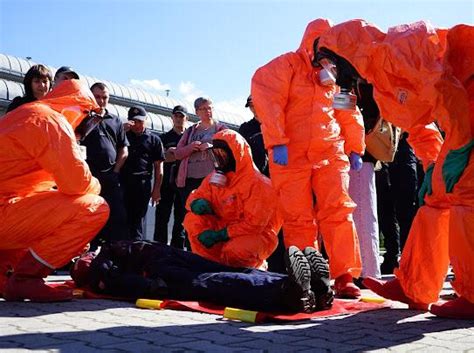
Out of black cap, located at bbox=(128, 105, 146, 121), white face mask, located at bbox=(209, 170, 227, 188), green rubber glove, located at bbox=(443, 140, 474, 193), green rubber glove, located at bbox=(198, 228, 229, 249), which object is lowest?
green rubber glove, located at bbox=(198, 228, 229, 249)

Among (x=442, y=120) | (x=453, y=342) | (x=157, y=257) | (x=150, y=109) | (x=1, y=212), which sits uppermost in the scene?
(x=150, y=109)

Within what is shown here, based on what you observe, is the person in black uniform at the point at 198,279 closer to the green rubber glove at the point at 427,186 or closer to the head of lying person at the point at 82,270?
the head of lying person at the point at 82,270

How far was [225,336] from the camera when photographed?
9.47 ft

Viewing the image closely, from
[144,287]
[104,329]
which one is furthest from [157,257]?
[104,329]

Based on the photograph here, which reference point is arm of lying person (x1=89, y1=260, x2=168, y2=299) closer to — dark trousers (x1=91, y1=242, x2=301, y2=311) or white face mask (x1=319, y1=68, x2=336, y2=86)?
dark trousers (x1=91, y1=242, x2=301, y2=311)

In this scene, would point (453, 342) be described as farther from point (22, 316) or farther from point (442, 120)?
point (22, 316)

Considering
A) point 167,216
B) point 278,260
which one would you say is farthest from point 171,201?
point 278,260

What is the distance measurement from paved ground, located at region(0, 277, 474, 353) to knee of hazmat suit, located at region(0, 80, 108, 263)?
1.68 ft

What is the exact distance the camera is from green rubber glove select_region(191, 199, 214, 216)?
5156mm

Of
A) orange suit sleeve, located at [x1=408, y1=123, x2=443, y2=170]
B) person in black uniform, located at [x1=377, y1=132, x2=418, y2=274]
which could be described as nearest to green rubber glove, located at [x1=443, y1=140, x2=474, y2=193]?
orange suit sleeve, located at [x1=408, y1=123, x2=443, y2=170]

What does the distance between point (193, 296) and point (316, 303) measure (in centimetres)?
76

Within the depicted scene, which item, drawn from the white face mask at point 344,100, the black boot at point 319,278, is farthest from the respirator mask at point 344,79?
the black boot at point 319,278

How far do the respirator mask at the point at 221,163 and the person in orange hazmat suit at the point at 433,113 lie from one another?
1.72 metres

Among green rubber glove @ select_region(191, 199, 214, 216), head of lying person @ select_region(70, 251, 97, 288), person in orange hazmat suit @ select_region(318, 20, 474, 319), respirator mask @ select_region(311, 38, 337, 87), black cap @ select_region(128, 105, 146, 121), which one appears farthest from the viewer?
black cap @ select_region(128, 105, 146, 121)
